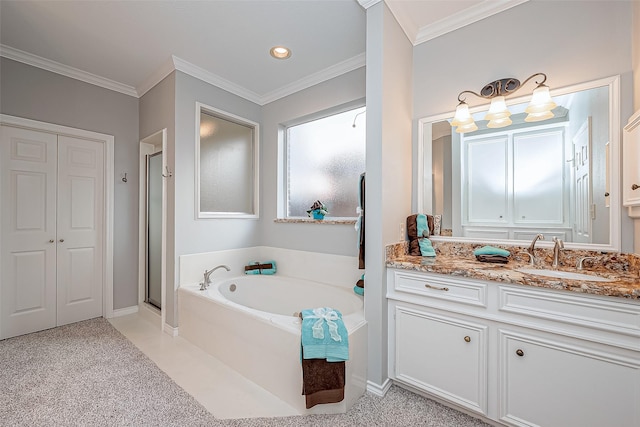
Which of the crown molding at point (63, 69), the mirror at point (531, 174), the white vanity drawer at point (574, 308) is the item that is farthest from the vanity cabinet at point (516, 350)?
the crown molding at point (63, 69)

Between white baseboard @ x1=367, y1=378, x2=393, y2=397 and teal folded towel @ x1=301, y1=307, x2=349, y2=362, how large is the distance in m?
0.46

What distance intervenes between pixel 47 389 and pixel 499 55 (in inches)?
148

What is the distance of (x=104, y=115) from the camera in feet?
9.90

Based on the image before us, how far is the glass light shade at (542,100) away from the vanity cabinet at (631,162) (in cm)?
37

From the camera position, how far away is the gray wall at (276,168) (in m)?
2.64

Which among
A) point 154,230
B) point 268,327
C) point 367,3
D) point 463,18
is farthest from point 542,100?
point 154,230

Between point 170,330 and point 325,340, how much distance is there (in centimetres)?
187

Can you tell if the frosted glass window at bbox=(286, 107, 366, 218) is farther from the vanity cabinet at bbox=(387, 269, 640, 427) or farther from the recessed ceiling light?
the vanity cabinet at bbox=(387, 269, 640, 427)

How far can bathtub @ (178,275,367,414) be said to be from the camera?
5.50ft

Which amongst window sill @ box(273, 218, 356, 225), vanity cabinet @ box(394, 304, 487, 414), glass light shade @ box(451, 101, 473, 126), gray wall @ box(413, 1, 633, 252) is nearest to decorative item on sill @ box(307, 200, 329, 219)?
window sill @ box(273, 218, 356, 225)

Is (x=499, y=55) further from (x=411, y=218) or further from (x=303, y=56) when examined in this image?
(x=303, y=56)

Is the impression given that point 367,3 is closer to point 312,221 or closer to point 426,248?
point 426,248

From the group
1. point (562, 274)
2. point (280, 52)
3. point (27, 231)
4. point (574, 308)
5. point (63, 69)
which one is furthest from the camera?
point (63, 69)

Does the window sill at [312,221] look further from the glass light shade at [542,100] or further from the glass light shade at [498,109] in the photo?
the glass light shade at [542,100]
